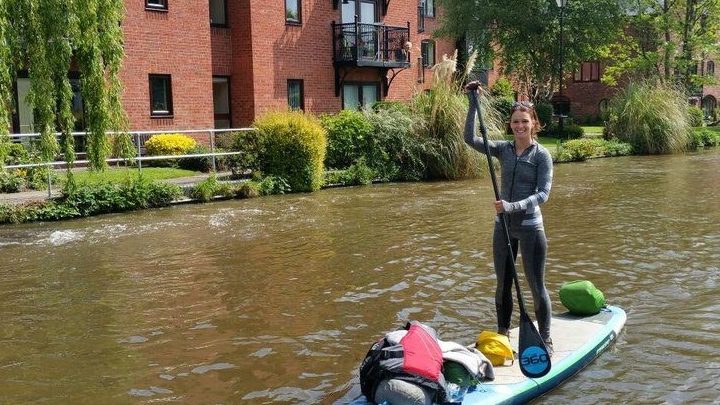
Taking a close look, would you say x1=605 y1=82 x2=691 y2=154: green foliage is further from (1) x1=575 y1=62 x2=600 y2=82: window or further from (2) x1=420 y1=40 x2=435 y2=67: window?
(1) x1=575 y1=62 x2=600 y2=82: window

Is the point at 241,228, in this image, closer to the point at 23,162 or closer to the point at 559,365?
the point at 23,162

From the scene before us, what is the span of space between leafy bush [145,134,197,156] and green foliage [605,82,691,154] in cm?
1762

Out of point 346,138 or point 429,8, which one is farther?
point 429,8

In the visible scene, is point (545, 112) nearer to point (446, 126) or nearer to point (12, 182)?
point (446, 126)

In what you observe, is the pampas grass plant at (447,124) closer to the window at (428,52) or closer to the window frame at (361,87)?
the window frame at (361,87)

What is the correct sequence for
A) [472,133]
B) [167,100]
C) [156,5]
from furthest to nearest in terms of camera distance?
[167,100] < [156,5] < [472,133]

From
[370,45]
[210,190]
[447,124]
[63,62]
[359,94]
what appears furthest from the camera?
[359,94]

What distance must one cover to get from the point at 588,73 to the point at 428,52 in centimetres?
Result: 1818

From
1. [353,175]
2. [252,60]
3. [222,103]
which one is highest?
[252,60]

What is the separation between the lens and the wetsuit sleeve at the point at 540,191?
5.24 metres

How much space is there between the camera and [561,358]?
5.36m

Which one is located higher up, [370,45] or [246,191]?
[370,45]

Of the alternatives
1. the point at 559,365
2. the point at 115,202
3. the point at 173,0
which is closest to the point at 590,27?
the point at 173,0

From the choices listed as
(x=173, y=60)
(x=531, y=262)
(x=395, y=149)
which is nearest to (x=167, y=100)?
(x=173, y=60)
